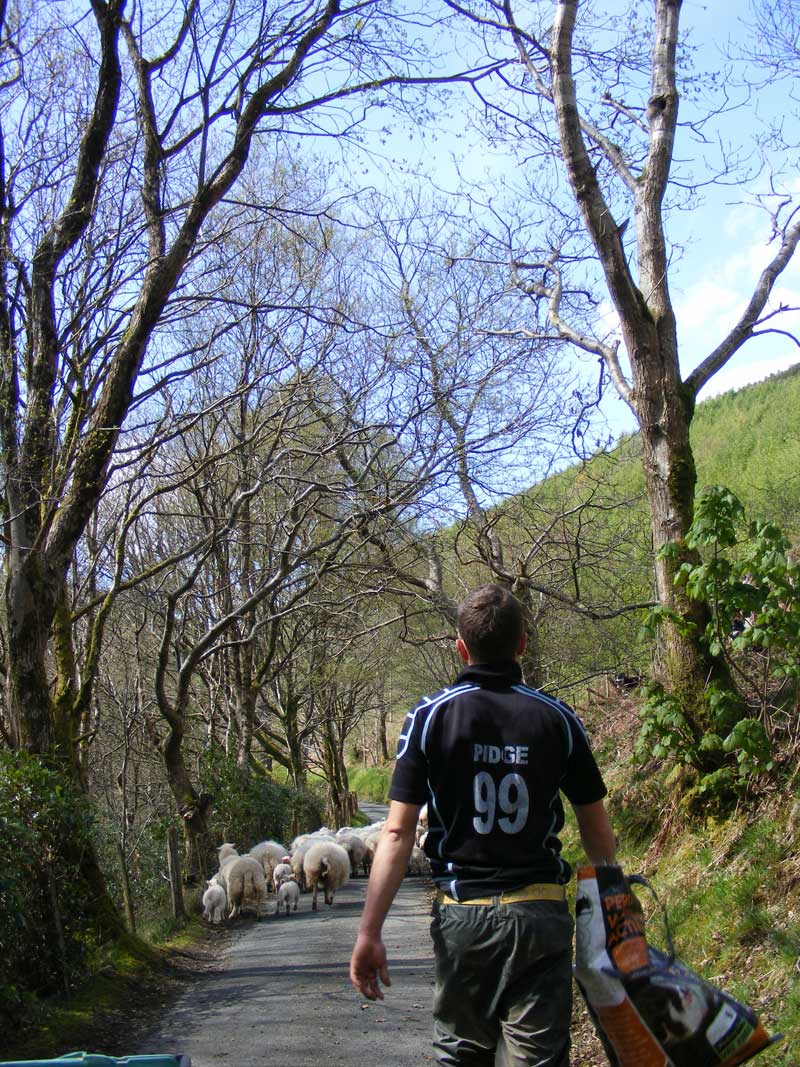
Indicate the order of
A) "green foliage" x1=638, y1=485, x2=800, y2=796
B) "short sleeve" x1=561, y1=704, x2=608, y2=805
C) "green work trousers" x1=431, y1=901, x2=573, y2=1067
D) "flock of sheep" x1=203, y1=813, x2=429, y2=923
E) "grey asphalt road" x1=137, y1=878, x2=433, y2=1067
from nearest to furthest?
"green work trousers" x1=431, y1=901, x2=573, y2=1067
"short sleeve" x1=561, y1=704, x2=608, y2=805
"grey asphalt road" x1=137, y1=878, x2=433, y2=1067
"green foliage" x1=638, y1=485, x2=800, y2=796
"flock of sheep" x1=203, y1=813, x2=429, y2=923

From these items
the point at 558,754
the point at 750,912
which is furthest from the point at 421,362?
the point at 558,754

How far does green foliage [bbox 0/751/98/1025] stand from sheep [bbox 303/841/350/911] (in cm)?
775

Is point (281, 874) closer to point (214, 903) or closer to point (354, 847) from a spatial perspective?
point (214, 903)

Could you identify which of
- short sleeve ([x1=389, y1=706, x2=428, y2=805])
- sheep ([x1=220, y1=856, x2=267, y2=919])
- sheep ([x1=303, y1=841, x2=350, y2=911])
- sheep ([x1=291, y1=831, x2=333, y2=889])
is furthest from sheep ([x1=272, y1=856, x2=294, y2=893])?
short sleeve ([x1=389, y1=706, x2=428, y2=805])

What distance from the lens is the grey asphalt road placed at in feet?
21.9

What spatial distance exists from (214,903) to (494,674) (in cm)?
1294

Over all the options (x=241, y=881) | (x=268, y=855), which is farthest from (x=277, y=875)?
(x=241, y=881)

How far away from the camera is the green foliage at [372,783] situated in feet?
188

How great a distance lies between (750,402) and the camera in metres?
70.4

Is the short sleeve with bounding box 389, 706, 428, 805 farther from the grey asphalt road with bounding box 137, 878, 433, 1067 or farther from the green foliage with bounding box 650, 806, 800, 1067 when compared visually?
the grey asphalt road with bounding box 137, 878, 433, 1067

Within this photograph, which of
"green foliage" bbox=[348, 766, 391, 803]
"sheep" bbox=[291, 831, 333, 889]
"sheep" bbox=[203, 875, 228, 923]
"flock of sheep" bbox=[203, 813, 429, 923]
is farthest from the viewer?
"green foliage" bbox=[348, 766, 391, 803]

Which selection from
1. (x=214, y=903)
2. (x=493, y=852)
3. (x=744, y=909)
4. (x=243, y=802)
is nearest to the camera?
(x=493, y=852)

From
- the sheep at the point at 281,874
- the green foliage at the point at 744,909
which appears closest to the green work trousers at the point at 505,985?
the green foliage at the point at 744,909

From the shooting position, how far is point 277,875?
17.5 m
